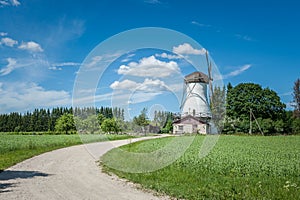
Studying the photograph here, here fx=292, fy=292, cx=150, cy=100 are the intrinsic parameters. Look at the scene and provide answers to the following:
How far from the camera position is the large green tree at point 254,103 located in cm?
6850

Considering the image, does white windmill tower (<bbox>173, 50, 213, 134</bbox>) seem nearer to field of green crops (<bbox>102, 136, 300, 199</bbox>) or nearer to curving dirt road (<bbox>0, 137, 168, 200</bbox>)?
field of green crops (<bbox>102, 136, 300, 199</bbox>)

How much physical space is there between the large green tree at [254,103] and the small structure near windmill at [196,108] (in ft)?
47.5

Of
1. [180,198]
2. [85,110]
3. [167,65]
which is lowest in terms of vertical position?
[180,198]

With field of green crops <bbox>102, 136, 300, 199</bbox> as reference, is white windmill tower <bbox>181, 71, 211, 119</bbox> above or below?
above

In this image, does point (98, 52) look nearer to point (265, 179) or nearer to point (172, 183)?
point (172, 183)

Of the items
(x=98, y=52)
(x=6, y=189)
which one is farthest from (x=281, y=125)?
(x=6, y=189)

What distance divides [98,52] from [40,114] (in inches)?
4664

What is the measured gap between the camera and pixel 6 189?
352 inches

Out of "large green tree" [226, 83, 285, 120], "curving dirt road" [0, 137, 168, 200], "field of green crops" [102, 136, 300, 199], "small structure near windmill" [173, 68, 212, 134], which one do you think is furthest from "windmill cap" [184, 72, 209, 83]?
"curving dirt road" [0, 137, 168, 200]

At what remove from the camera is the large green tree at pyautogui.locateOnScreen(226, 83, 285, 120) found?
2697 inches

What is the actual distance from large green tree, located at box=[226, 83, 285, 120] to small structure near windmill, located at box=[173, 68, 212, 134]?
47.5 feet

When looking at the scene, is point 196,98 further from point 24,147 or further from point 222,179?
point 222,179

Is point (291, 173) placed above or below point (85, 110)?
below

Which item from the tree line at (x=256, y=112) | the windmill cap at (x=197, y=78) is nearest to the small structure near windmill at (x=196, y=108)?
the windmill cap at (x=197, y=78)
